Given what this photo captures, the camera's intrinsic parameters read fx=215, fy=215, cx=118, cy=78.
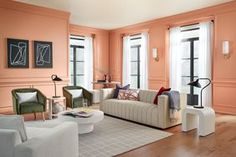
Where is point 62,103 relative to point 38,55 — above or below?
below

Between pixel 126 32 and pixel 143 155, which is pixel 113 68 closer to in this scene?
pixel 126 32

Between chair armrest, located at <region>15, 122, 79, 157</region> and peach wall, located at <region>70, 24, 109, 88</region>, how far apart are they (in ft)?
21.1

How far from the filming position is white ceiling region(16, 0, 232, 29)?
5711 mm

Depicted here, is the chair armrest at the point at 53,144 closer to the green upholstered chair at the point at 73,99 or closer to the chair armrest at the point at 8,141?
the chair armrest at the point at 8,141

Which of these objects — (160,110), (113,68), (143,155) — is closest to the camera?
(143,155)

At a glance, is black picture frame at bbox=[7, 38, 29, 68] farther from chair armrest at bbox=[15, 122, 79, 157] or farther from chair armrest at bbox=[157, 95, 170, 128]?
chair armrest at bbox=[15, 122, 79, 157]

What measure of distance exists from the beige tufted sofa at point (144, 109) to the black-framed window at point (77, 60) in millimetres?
2747

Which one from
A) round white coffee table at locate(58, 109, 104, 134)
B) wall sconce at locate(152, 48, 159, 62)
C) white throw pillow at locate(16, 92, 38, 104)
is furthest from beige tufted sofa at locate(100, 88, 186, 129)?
wall sconce at locate(152, 48, 159, 62)

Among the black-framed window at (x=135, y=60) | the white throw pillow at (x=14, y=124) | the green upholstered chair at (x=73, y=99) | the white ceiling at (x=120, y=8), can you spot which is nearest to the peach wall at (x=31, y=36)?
the white ceiling at (x=120, y=8)

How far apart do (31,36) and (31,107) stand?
2.34 meters

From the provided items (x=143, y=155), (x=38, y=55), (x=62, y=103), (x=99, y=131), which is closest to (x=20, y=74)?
(x=38, y=55)

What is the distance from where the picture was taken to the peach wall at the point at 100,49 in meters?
8.81

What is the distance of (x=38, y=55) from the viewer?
631 cm

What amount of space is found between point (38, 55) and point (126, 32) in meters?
3.83
